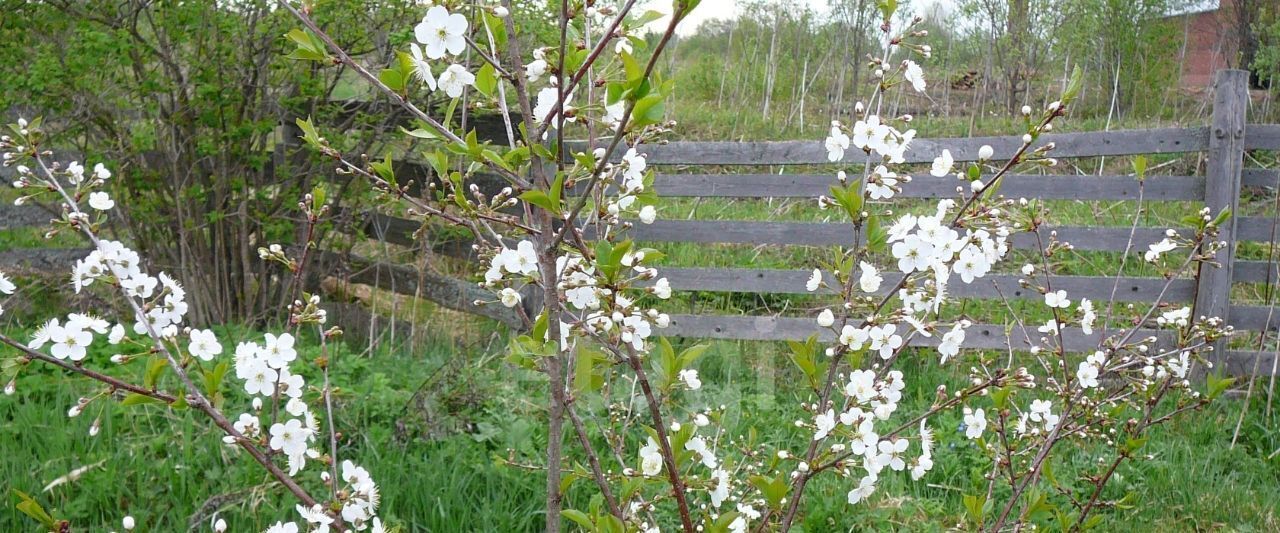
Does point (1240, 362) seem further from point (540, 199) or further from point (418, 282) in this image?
point (540, 199)

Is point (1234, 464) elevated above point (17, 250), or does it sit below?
below

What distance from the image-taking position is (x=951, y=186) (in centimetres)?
477

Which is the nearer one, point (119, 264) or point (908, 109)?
point (119, 264)

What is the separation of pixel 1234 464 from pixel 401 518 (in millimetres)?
2920

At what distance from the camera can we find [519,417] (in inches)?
134

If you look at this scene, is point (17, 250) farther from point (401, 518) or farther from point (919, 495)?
point (919, 495)

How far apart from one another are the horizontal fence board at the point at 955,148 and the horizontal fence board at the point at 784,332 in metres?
0.77

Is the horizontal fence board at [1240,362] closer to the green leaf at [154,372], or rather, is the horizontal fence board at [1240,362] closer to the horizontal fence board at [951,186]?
the horizontal fence board at [951,186]

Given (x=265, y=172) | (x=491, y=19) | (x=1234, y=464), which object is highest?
(x=491, y=19)

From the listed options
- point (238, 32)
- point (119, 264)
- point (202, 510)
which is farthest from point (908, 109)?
point (119, 264)

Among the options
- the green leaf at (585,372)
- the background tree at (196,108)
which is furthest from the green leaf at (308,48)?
the background tree at (196,108)

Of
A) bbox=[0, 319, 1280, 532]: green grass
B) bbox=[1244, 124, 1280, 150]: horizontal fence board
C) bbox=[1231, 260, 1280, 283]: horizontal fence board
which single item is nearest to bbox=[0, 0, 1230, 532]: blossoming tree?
bbox=[0, 319, 1280, 532]: green grass

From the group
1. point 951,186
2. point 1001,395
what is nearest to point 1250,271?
point 951,186

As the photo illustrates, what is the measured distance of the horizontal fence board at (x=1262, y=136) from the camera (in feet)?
14.4
